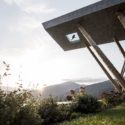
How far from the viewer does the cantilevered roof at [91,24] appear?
36.7 ft

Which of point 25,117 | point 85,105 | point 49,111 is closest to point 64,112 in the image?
point 49,111

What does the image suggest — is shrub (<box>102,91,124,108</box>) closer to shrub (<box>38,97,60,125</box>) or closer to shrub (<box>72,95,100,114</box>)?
shrub (<box>72,95,100,114</box>)

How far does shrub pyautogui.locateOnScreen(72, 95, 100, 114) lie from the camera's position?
56.0 feet

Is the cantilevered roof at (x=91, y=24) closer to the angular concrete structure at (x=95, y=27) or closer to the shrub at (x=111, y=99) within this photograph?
the angular concrete structure at (x=95, y=27)

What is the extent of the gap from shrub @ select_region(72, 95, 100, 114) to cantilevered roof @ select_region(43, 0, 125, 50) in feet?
8.45

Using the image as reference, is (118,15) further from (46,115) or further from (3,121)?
(46,115)

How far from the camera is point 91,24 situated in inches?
515

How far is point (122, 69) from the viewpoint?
53.8ft

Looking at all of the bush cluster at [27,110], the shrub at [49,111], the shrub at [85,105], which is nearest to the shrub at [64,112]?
the bush cluster at [27,110]

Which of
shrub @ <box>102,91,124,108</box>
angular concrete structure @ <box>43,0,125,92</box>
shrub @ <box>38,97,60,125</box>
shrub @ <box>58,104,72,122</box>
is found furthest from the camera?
shrub @ <box>102,91,124,108</box>

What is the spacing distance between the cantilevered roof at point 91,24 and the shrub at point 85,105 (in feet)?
8.45

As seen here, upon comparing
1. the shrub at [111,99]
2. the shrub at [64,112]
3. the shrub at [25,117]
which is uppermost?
the shrub at [111,99]

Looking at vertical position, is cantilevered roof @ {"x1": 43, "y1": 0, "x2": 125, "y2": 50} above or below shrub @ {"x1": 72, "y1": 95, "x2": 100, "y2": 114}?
above

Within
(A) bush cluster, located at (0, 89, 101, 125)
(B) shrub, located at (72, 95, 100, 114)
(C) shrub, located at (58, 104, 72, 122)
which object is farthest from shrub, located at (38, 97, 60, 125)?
(B) shrub, located at (72, 95, 100, 114)
